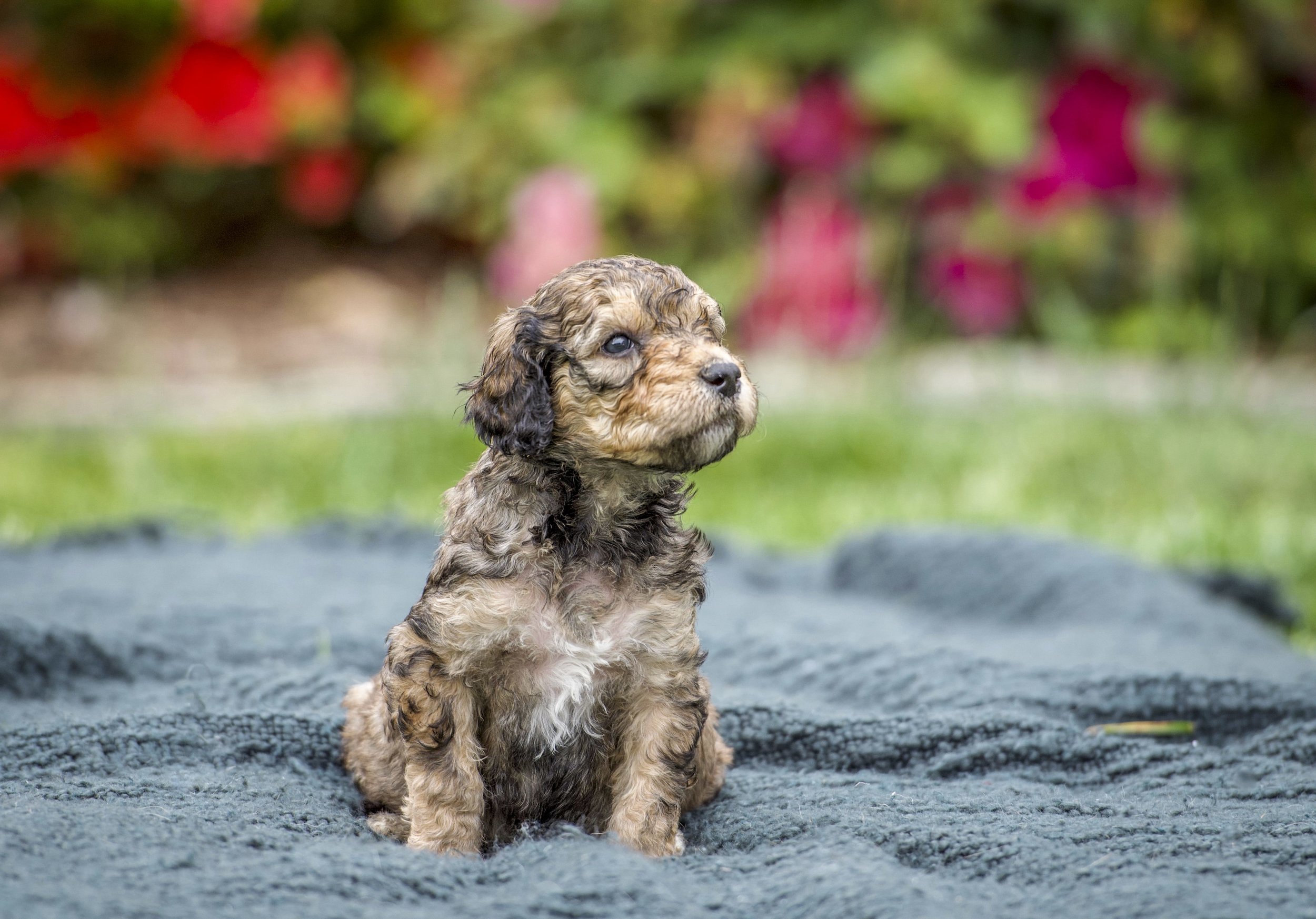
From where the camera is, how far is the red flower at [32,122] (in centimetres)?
1057

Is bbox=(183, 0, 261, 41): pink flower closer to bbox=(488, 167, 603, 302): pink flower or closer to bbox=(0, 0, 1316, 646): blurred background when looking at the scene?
bbox=(0, 0, 1316, 646): blurred background

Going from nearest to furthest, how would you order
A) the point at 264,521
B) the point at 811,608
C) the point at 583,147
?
the point at 811,608 → the point at 264,521 → the point at 583,147

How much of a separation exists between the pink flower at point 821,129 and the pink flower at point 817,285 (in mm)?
316

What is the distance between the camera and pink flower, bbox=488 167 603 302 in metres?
9.23

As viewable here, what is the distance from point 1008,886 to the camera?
2924 mm

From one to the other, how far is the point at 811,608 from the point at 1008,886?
2361 millimetres

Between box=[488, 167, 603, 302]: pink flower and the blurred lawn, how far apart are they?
173 cm

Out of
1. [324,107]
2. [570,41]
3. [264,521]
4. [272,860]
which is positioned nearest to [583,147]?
[570,41]

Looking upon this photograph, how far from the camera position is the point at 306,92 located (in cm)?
1101

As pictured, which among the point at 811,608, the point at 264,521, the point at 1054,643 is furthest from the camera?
the point at 264,521

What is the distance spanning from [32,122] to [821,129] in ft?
19.0

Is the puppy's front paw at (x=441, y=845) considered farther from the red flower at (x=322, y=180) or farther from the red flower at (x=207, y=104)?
the red flower at (x=322, y=180)

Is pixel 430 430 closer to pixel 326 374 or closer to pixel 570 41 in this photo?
pixel 326 374

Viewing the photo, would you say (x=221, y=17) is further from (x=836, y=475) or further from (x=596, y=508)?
(x=596, y=508)
